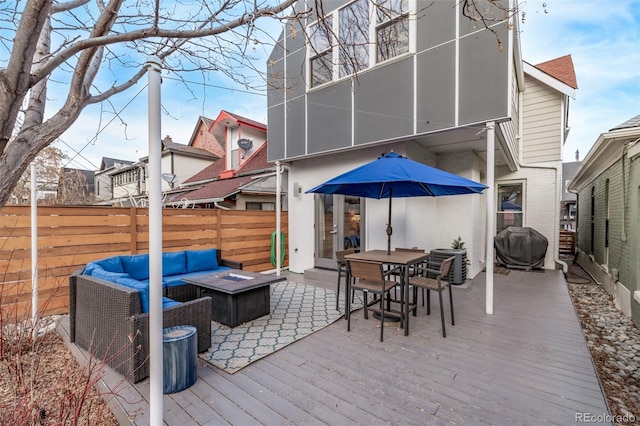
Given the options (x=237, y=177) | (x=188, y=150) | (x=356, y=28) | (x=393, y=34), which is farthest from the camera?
(x=188, y=150)

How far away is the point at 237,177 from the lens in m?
11.9

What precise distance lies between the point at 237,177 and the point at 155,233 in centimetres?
1039

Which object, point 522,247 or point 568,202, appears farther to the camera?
point 568,202

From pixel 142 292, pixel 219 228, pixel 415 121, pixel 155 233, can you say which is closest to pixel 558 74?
pixel 415 121

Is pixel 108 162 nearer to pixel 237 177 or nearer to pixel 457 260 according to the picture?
pixel 237 177

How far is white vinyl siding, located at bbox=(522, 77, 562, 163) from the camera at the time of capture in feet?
27.6

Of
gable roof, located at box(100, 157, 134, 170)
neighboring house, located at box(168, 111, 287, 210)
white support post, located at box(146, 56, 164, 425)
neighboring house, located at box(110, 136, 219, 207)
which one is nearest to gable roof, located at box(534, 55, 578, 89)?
neighboring house, located at box(168, 111, 287, 210)

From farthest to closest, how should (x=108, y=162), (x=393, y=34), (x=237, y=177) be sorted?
(x=108, y=162)
(x=237, y=177)
(x=393, y=34)

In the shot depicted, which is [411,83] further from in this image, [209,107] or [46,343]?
[46,343]

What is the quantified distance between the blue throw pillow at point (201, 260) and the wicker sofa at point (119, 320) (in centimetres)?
163

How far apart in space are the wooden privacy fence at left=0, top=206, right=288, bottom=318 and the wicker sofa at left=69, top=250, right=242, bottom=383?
38 centimetres

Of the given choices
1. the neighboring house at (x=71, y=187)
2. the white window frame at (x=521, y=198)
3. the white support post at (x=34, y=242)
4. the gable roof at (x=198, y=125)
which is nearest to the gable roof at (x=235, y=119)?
the gable roof at (x=198, y=125)

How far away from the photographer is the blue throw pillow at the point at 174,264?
4.91m

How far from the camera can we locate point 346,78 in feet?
20.5
